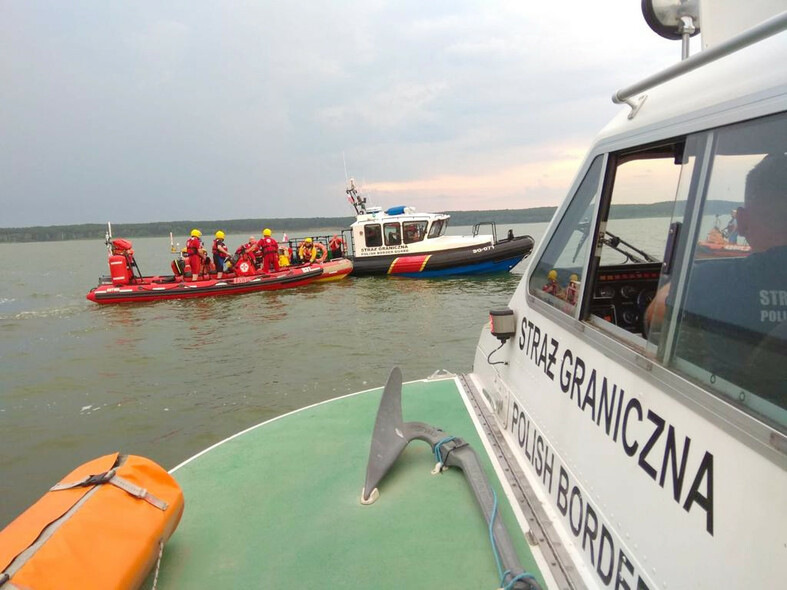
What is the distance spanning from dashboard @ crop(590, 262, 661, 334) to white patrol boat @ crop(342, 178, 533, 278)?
17.9 metres

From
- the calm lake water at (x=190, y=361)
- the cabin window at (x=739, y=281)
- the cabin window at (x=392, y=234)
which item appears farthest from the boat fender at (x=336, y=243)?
the cabin window at (x=739, y=281)

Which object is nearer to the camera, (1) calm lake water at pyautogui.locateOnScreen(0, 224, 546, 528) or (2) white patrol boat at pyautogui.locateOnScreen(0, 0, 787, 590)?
(2) white patrol boat at pyautogui.locateOnScreen(0, 0, 787, 590)

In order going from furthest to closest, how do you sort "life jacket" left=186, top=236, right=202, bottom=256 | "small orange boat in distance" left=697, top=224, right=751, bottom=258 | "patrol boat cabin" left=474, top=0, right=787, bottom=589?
"life jacket" left=186, top=236, right=202, bottom=256 < "small orange boat in distance" left=697, top=224, right=751, bottom=258 < "patrol boat cabin" left=474, top=0, right=787, bottom=589

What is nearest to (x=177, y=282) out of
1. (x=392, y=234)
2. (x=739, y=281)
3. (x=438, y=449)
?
(x=392, y=234)

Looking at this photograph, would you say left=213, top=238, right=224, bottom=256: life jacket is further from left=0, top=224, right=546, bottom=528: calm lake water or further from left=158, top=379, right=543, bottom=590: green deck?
left=158, top=379, right=543, bottom=590: green deck

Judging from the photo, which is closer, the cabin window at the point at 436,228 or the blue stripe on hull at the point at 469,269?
the blue stripe on hull at the point at 469,269

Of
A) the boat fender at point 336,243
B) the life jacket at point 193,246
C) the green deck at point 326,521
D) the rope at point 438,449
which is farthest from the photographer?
the boat fender at point 336,243

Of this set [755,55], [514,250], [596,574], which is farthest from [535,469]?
[514,250]

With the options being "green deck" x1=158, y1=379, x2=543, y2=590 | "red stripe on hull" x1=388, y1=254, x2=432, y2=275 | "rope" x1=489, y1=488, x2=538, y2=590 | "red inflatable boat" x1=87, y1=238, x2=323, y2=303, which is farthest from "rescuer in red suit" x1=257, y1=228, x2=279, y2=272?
"rope" x1=489, y1=488, x2=538, y2=590

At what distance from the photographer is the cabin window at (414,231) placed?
837 inches

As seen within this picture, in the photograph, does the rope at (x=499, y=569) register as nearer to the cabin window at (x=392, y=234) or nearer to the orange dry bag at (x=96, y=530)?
the orange dry bag at (x=96, y=530)

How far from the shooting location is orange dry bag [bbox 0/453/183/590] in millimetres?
1519

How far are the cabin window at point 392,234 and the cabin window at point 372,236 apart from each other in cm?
26

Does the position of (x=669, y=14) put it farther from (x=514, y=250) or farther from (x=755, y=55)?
(x=514, y=250)
